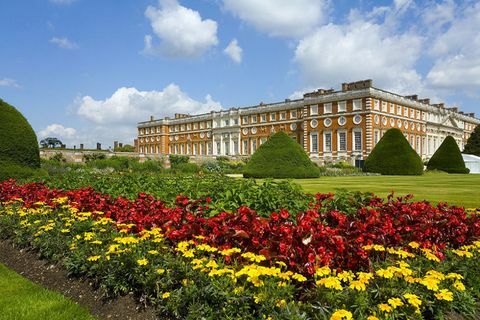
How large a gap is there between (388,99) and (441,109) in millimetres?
19433

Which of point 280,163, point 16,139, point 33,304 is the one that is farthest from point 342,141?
point 33,304

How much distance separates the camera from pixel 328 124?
47.2 meters

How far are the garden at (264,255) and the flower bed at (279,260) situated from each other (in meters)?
0.01

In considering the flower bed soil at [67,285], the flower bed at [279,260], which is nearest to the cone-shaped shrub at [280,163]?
the flower bed at [279,260]

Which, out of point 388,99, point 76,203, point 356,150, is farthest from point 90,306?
point 388,99

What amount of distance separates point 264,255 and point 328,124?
149 feet

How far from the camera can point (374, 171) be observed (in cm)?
2973

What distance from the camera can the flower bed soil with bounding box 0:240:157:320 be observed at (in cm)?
341

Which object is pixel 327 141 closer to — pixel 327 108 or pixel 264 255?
pixel 327 108

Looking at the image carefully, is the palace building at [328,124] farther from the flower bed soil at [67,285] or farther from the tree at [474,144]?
the flower bed soil at [67,285]

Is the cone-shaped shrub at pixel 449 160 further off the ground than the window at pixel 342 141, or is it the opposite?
the window at pixel 342 141

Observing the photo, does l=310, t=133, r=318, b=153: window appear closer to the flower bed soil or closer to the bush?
the bush

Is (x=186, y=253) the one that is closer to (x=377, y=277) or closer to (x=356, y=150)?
(x=377, y=277)

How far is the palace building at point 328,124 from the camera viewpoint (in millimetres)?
44594
